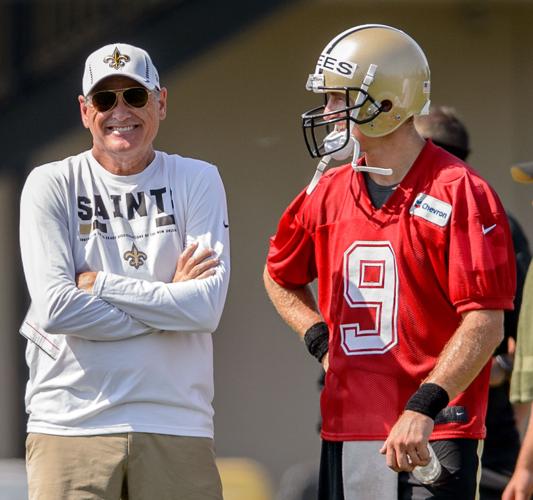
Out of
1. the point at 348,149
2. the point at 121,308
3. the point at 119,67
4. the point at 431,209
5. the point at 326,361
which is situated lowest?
the point at 326,361

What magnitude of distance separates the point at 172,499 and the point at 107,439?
26 cm

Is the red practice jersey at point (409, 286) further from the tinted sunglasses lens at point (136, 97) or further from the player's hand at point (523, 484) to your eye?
the tinted sunglasses lens at point (136, 97)

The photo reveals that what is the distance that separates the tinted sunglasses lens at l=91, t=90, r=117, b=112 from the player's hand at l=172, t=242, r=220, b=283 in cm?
52

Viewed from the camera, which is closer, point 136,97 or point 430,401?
point 430,401

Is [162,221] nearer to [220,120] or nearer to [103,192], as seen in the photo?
[103,192]

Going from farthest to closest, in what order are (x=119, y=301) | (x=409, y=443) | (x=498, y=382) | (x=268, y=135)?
(x=268, y=135) → (x=498, y=382) → (x=119, y=301) → (x=409, y=443)

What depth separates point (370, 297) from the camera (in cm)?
398

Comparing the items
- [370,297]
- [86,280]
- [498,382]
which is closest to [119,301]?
[86,280]

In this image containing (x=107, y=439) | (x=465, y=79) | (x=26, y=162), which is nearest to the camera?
(x=107, y=439)

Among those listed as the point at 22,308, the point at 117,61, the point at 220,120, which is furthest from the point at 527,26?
the point at 117,61

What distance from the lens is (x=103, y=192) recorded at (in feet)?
14.1

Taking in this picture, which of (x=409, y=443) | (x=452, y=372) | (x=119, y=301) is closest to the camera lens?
(x=409, y=443)

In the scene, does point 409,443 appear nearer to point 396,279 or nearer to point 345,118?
point 396,279

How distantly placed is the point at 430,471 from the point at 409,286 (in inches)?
20.0
